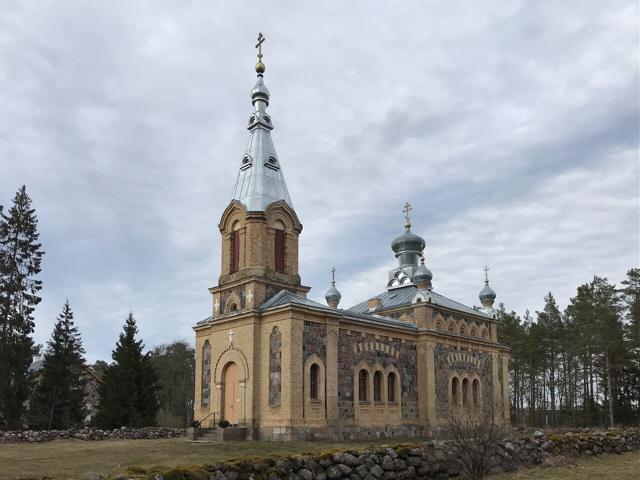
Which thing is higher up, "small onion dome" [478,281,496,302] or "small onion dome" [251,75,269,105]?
"small onion dome" [251,75,269,105]

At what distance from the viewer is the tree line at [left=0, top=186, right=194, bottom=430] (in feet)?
96.9

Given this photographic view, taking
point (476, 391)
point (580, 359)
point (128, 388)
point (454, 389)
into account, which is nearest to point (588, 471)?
point (454, 389)

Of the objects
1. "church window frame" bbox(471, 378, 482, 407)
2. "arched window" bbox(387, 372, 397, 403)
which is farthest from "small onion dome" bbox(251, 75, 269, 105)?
"church window frame" bbox(471, 378, 482, 407)

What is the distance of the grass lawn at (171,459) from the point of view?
41.9ft

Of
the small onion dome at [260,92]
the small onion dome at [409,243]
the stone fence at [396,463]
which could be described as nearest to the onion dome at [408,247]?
the small onion dome at [409,243]

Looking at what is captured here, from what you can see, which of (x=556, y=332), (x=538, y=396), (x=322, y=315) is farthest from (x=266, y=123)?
(x=538, y=396)

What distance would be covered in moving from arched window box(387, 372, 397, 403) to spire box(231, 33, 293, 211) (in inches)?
348

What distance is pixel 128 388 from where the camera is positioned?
30.7 meters

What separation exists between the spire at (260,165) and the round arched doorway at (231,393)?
21.7 feet

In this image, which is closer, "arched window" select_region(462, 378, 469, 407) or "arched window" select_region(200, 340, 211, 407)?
"arched window" select_region(200, 340, 211, 407)

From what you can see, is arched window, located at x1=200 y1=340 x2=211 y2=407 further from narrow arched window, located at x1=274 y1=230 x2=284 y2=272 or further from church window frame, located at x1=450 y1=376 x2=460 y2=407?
church window frame, located at x1=450 y1=376 x2=460 y2=407

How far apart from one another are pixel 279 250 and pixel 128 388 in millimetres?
13077

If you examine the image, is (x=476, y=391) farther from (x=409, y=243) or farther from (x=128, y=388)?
(x=128, y=388)

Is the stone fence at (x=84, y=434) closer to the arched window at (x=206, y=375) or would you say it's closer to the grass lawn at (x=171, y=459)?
the grass lawn at (x=171, y=459)
